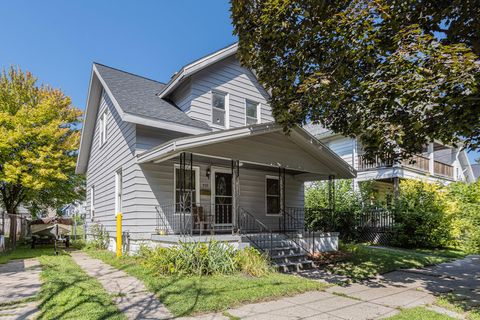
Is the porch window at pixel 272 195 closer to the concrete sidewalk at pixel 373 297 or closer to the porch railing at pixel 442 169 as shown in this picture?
the concrete sidewalk at pixel 373 297

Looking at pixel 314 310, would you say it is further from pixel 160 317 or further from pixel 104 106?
pixel 104 106

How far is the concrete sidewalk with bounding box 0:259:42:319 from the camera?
191 inches

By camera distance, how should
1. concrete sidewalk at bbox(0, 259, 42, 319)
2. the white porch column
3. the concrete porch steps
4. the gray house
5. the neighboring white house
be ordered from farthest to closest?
1. the white porch column
2. the neighboring white house
3. the gray house
4. the concrete porch steps
5. concrete sidewalk at bbox(0, 259, 42, 319)

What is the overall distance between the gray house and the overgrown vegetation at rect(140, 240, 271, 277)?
0.53 m

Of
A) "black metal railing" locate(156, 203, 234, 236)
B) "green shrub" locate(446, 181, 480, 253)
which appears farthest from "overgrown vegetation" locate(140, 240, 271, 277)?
"green shrub" locate(446, 181, 480, 253)

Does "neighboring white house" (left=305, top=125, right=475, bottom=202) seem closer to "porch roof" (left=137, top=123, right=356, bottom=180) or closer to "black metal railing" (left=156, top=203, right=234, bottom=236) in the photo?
"porch roof" (left=137, top=123, right=356, bottom=180)

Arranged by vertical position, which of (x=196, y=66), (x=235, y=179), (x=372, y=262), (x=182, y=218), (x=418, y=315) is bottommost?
(x=372, y=262)

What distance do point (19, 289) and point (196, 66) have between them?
826cm

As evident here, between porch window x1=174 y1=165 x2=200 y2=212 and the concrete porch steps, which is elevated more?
porch window x1=174 y1=165 x2=200 y2=212

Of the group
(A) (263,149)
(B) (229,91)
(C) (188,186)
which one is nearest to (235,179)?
(A) (263,149)

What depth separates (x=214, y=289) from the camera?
5.83 m

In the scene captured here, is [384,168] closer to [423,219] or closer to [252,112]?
[423,219]

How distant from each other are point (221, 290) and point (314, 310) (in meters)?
1.66

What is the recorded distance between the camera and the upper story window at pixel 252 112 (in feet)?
43.2
